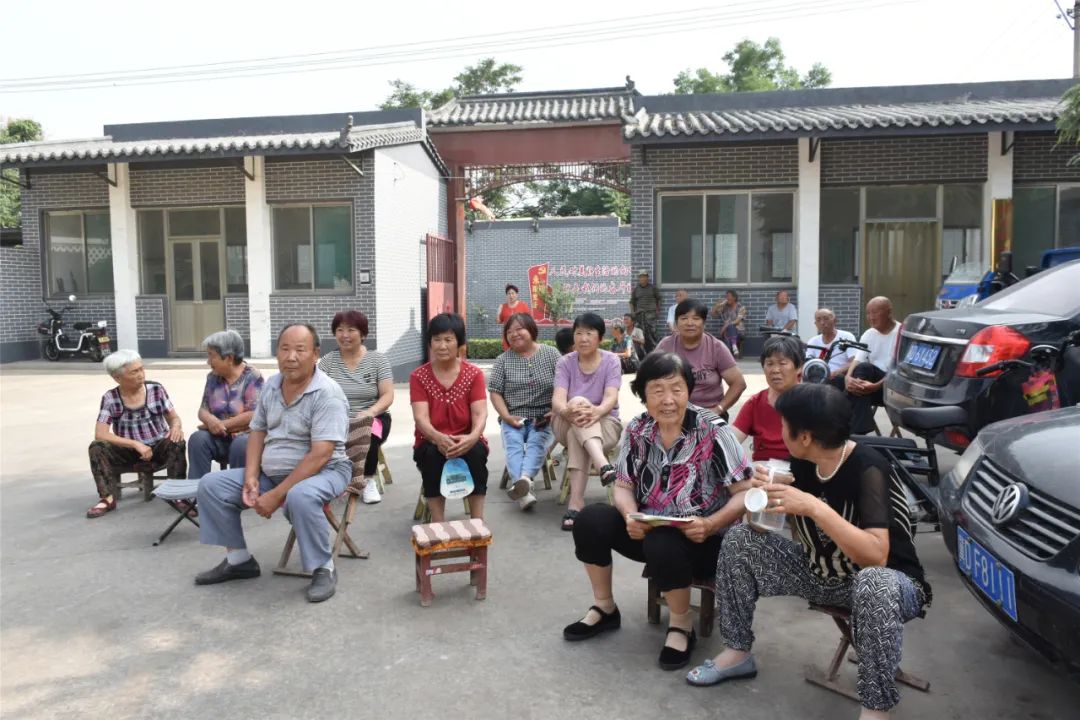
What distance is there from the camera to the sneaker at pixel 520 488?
17.5ft

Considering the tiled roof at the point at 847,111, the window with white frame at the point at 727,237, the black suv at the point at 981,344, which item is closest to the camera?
the black suv at the point at 981,344

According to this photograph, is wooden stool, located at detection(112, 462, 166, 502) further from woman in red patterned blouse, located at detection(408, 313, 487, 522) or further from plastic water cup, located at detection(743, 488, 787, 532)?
plastic water cup, located at detection(743, 488, 787, 532)

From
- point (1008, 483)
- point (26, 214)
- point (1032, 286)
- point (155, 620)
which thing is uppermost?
point (26, 214)

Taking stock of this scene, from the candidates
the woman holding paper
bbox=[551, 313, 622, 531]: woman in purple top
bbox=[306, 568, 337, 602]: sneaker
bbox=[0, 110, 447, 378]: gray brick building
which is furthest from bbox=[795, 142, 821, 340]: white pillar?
bbox=[306, 568, 337, 602]: sneaker

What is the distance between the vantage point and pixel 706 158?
13.5 metres

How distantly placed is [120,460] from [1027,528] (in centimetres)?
509

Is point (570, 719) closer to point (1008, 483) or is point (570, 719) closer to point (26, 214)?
point (1008, 483)

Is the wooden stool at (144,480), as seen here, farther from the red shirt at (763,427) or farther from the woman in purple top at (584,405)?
the red shirt at (763,427)

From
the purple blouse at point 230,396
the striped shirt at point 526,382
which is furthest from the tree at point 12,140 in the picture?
the striped shirt at point 526,382

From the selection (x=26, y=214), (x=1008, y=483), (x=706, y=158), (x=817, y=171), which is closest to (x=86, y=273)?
(x=26, y=214)

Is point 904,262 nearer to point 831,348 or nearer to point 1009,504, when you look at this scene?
point 831,348

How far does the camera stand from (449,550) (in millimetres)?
4016

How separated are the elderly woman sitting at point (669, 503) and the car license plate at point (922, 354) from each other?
2194 mm

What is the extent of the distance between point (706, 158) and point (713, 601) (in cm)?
1087
